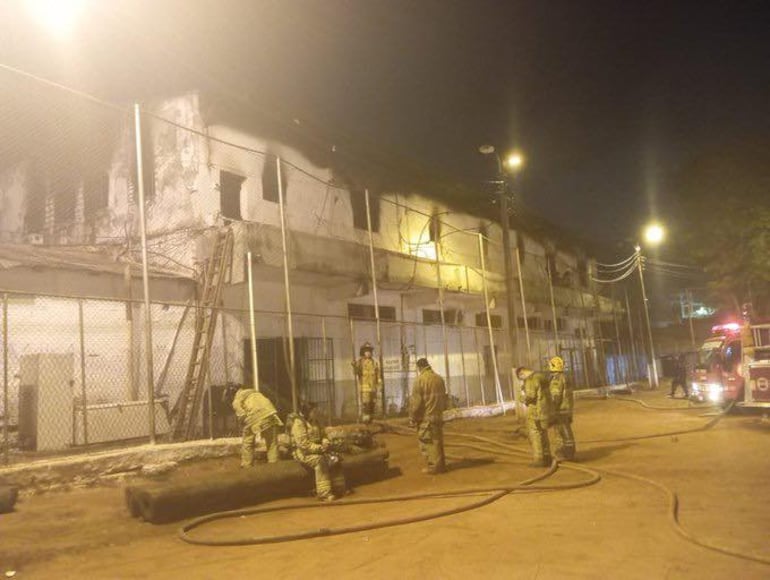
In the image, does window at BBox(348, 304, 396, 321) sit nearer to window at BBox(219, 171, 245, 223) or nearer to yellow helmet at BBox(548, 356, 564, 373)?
window at BBox(219, 171, 245, 223)

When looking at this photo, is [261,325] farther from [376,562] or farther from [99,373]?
[376,562]

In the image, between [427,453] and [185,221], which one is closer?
[427,453]

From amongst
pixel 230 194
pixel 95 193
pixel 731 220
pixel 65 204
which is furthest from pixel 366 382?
pixel 731 220

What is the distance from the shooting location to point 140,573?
4.89 meters

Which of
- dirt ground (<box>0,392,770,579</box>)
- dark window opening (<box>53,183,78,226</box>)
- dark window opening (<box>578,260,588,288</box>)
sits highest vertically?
dark window opening (<box>53,183,78,226</box>)

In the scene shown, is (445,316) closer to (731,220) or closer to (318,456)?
(731,220)

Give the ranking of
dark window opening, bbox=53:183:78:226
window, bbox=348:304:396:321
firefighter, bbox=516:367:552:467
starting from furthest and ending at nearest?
window, bbox=348:304:396:321, dark window opening, bbox=53:183:78:226, firefighter, bbox=516:367:552:467

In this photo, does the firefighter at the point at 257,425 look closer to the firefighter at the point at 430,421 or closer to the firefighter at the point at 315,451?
the firefighter at the point at 315,451

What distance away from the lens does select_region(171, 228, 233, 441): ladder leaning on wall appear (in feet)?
37.5

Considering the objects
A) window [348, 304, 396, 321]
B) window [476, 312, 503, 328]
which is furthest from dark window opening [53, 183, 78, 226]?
window [476, 312, 503, 328]

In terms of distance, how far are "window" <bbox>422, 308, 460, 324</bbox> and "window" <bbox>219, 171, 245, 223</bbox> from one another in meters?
8.81

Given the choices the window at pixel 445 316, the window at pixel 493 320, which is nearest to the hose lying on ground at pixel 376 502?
the window at pixel 445 316

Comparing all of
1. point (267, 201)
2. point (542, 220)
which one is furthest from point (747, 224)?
point (267, 201)

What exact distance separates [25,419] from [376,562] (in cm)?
818
